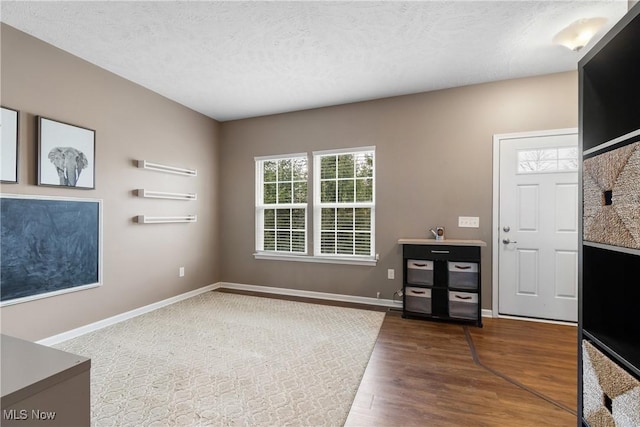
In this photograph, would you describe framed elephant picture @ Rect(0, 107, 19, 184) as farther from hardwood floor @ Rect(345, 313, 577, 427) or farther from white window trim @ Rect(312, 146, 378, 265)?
hardwood floor @ Rect(345, 313, 577, 427)

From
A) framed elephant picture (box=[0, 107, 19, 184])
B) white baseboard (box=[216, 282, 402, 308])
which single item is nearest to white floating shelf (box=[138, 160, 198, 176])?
framed elephant picture (box=[0, 107, 19, 184])

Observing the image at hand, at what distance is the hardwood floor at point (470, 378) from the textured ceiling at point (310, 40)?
8.87ft

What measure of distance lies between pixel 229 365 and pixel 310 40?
2.79 meters

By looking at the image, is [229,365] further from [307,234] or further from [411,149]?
[411,149]

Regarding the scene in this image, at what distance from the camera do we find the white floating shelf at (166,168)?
3.40 meters

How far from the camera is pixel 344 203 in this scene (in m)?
4.02

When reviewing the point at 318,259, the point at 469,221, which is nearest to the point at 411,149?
the point at 469,221

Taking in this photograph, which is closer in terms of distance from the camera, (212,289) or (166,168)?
(166,168)

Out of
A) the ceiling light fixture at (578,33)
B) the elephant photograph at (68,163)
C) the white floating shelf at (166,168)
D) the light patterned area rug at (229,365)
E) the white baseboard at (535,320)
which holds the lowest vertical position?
the light patterned area rug at (229,365)

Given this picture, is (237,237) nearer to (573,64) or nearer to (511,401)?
(511,401)

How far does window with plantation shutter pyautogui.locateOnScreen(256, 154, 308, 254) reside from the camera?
4.26 m

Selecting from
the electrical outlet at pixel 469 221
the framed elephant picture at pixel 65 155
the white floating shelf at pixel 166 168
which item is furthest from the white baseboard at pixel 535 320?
the framed elephant picture at pixel 65 155

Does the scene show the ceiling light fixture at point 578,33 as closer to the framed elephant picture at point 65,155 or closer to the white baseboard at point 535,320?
the white baseboard at point 535,320

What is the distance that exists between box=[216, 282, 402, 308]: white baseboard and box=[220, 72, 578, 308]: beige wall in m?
0.07
